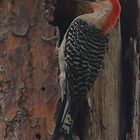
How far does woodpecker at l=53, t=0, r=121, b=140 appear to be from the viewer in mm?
4340

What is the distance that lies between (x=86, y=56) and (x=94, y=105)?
48cm

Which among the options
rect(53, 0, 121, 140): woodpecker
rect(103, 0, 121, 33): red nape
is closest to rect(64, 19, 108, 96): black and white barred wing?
rect(53, 0, 121, 140): woodpecker

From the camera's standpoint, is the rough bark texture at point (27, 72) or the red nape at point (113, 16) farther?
the red nape at point (113, 16)

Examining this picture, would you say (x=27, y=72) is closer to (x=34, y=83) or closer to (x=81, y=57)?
(x=34, y=83)

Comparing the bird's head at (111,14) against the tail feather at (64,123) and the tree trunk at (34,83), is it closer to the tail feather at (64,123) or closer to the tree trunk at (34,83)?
the tree trunk at (34,83)

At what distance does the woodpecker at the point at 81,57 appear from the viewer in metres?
4.34

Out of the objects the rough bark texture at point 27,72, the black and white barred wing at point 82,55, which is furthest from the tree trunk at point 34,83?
the black and white barred wing at point 82,55

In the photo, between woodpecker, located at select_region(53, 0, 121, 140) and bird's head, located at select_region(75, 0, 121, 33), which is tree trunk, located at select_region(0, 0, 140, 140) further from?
bird's head, located at select_region(75, 0, 121, 33)

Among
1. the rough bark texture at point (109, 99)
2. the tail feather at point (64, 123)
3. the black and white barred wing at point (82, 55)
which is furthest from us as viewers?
the rough bark texture at point (109, 99)

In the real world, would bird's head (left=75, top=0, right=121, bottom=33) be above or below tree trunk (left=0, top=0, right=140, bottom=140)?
above

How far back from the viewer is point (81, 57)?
14.5 feet

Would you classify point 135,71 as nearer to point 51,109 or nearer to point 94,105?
point 94,105

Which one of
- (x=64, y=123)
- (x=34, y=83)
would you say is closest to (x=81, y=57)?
(x=34, y=83)

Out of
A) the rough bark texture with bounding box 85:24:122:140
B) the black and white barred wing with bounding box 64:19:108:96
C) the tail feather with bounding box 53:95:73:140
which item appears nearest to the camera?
the tail feather with bounding box 53:95:73:140
